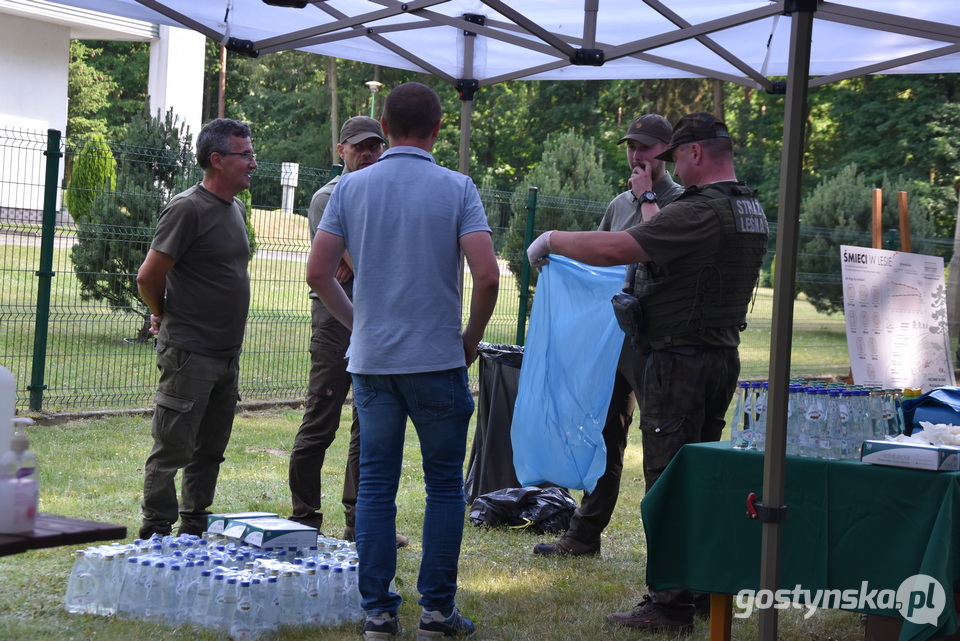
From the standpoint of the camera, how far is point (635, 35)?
5449mm

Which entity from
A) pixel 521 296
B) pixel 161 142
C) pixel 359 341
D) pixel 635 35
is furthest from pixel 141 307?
pixel 359 341

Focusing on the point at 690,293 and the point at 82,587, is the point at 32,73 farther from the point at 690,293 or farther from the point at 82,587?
the point at 690,293

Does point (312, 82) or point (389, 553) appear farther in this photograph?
point (312, 82)

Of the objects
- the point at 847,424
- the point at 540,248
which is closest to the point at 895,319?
the point at 847,424

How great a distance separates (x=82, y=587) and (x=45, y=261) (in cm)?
476

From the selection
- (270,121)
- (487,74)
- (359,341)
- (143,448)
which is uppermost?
(270,121)

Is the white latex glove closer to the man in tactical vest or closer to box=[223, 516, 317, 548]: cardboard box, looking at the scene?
the man in tactical vest

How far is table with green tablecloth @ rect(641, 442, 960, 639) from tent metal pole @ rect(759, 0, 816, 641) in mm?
157

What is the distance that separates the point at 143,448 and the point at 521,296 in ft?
13.6

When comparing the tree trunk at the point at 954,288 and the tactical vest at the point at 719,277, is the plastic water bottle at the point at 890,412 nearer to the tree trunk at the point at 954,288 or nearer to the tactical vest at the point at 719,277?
the tactical vest at the point at 719,277

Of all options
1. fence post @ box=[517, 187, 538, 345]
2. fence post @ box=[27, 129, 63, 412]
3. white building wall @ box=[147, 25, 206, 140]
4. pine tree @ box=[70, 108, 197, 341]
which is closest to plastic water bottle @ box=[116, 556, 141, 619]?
fence post @ box=[27, 129, 63, 412]

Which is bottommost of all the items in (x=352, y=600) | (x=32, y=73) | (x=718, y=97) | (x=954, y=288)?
(x=352, y=600)

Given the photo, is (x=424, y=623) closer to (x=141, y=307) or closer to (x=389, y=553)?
(x=389, y=553)

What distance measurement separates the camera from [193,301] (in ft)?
14.3
